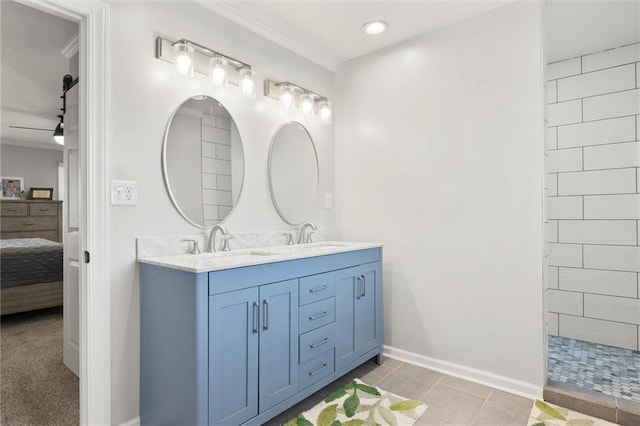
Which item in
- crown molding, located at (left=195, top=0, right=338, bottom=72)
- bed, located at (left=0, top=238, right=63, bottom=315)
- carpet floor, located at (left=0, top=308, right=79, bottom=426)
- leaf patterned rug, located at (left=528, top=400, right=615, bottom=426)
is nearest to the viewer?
leaf patterned rug, located at (left=528, top=400, right=615, bottom=426)

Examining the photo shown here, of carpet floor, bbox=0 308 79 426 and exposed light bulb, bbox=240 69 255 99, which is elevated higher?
exposed light bulb, bbox=240 69 255 99

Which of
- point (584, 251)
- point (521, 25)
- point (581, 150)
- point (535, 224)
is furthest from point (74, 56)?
point (584, 251)

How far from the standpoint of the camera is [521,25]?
222 centimetres

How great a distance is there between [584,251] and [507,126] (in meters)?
1.44

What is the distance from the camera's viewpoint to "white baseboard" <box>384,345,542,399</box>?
217 centimetres

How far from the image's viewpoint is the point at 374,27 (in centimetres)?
250

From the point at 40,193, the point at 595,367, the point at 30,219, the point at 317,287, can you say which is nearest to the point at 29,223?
the point at 30,219

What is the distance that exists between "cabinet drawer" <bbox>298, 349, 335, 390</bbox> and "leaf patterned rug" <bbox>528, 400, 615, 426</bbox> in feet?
3.58

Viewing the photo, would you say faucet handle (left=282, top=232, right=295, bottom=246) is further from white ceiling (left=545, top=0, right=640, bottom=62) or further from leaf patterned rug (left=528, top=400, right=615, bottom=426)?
white ceiling (left=545, top=0, right=640, bottom=62)

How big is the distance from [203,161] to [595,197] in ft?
9.75

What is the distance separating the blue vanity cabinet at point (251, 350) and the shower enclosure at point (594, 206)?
1.89m

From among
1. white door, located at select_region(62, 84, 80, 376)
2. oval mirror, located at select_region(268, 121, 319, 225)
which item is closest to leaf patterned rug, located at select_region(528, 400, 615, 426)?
oval mirror, located at select_region(268, 121, 319, 225)

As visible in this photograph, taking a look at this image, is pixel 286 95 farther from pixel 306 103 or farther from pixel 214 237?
pixel 214 237

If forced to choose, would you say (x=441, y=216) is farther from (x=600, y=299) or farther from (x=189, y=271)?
(x=189, y=271)
